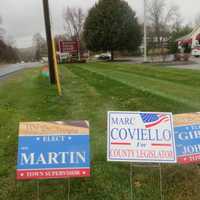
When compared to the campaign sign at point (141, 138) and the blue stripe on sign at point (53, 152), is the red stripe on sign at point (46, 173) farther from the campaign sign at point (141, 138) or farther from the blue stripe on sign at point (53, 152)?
the campaign sign at point (141, 138)

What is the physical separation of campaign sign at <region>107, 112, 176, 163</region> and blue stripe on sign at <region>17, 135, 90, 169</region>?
284 mm

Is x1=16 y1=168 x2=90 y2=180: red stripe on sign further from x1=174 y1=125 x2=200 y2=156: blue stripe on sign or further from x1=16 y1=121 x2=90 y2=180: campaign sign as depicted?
x1=174 y1=125 x2=200 y2=156: blue stripe on sign

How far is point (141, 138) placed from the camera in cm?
313

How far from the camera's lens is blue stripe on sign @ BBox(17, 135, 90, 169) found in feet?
9.80

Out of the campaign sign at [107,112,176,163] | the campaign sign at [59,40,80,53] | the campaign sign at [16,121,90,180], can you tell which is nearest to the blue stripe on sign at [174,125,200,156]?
the campaign sign at [107,112,176,163]

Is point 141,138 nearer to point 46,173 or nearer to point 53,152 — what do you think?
point 53,152

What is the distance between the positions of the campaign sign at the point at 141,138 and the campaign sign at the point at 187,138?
13 cm

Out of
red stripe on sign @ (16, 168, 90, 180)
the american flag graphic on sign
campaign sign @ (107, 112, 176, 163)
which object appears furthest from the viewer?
the american flag graphic on sign

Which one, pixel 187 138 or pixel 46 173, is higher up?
pixel 187 138

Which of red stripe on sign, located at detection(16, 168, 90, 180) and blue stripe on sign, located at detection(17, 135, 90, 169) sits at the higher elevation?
blue stripe on sign, located at detection(17, 135, 90, 169)

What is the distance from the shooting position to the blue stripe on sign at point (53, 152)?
2.99 m

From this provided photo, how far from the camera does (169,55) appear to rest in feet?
114

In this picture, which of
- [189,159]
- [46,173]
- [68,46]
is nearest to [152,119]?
[189,159]

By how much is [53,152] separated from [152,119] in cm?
110
